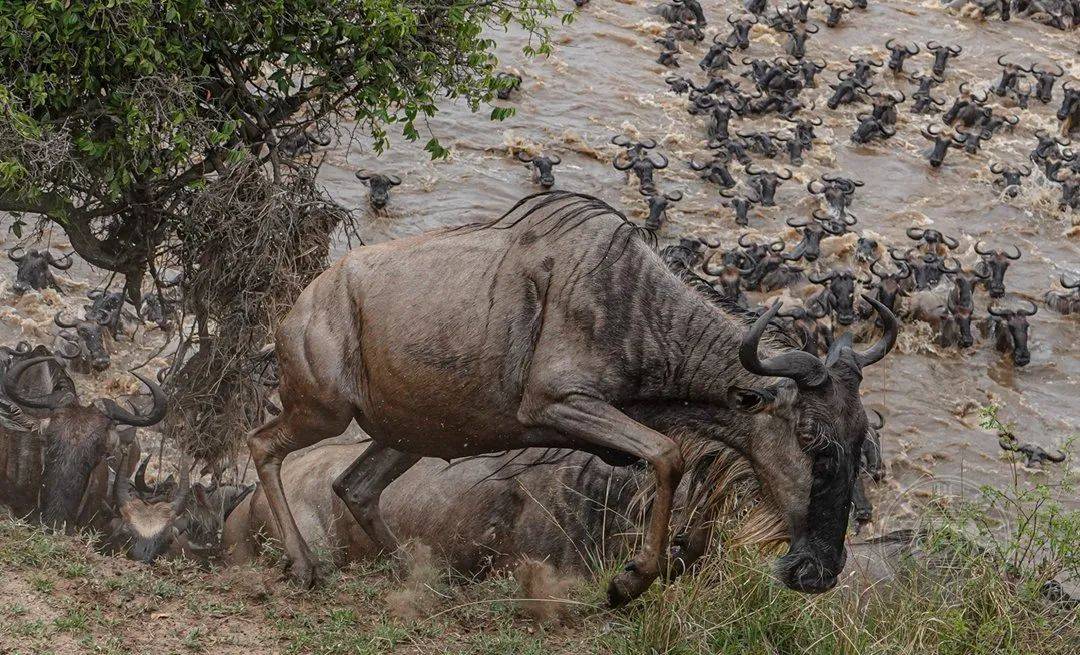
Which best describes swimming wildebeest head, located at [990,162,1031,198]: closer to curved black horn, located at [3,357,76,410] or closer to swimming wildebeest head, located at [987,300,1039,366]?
swimming wildebeest head, located at [987,300,1039,366]

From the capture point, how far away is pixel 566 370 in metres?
5.93

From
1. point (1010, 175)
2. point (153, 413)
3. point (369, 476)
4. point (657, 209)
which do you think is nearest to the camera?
point (369, 476)

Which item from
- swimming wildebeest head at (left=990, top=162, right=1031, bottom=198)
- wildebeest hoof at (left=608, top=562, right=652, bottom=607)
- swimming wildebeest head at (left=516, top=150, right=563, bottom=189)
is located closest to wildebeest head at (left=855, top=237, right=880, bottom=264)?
swimming wildebeest head at (left=990, top=162, right=1031, bottom=198)

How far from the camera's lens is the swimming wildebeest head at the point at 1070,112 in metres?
25.6

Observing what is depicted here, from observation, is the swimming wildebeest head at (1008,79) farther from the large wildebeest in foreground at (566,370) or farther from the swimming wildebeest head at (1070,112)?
the large wildebeest in foreground at (566,370)

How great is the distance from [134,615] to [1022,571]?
13.2 feet

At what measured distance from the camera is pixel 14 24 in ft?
24.5

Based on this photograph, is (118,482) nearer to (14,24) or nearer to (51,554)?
(51,554)

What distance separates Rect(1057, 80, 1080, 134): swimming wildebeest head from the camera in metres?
25.6

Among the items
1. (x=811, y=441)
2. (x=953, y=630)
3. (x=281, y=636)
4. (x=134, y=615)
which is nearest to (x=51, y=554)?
(x=134, y=615)

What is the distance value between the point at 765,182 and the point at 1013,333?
4.94 meters

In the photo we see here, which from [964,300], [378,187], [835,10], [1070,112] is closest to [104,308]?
[378,187]

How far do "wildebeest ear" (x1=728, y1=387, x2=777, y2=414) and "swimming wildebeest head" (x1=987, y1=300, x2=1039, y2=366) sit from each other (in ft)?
41.7

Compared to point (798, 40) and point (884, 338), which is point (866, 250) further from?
point (884, 338)
